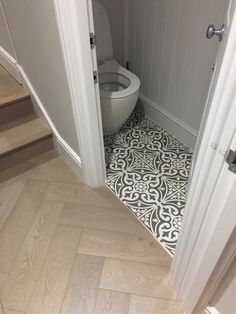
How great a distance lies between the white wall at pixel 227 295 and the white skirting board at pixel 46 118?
1.03 m

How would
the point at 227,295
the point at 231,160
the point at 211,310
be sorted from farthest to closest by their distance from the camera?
the point at 211,310 → the point at 227,295 → the point at 231,160

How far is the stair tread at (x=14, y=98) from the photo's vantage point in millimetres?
1800

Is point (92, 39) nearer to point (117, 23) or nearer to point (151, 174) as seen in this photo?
point (151, 174)

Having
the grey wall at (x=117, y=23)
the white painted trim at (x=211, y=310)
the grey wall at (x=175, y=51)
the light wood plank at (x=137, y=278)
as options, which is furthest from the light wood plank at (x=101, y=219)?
the grey wall at (x=117, y=23)

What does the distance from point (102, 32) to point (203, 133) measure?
4.65 ft

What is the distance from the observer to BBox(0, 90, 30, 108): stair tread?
180cm

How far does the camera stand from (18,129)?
1882 millimetres

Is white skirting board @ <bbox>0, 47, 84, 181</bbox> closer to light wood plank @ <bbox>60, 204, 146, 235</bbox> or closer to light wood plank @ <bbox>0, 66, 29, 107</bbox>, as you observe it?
light wood plank @ <bbox>0, 66, 29, 107</bbox>

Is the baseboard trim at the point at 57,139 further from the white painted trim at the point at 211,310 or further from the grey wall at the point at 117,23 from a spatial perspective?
the white painted trim at the point at 211,310

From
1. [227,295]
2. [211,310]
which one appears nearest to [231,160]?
[227,295]

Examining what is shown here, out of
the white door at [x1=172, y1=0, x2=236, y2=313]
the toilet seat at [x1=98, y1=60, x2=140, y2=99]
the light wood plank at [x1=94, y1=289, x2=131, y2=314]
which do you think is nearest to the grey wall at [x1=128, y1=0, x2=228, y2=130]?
the toilet seat at [x1=98, y1=60, x2=140, y2=99]

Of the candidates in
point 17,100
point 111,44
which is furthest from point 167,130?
point 17,100

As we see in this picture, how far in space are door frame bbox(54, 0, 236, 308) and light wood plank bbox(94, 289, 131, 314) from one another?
0.80ft

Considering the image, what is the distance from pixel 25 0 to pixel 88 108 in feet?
1.96
